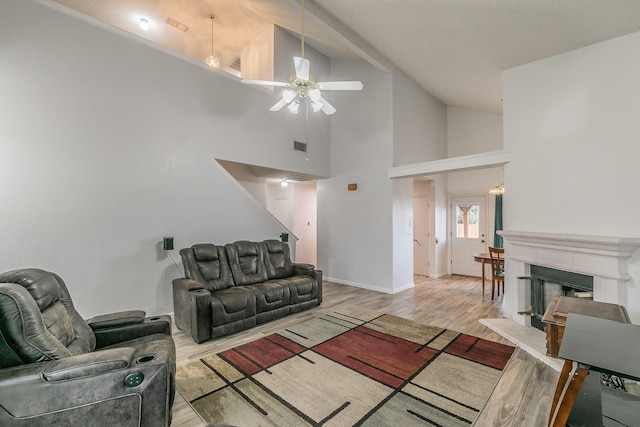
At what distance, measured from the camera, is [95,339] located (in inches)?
80.0

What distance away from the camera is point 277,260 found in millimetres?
4473

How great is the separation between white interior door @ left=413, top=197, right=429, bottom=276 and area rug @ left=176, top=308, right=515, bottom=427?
3.54 metres

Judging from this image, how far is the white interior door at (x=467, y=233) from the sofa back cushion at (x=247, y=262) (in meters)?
4.93

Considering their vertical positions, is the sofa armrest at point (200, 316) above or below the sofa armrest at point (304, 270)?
below

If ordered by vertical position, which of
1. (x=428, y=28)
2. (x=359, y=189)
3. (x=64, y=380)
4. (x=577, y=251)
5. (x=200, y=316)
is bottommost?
(x=200, y=316)

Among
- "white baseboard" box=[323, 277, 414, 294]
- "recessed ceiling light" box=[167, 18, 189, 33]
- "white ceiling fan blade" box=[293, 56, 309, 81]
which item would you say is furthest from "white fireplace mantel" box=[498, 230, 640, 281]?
"recessed ceiling light" box=[167, 18, 189, 33]

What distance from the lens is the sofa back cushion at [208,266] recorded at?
361 cm

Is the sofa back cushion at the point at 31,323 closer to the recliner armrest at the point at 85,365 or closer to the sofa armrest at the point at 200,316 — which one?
the recliner armrest at the point at 85,365

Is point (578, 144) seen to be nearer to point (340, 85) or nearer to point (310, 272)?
point (340, 85)

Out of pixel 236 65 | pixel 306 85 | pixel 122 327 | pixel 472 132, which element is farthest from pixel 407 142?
pixel 122 327

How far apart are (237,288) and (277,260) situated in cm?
95

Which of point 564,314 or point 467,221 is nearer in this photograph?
point 564,314

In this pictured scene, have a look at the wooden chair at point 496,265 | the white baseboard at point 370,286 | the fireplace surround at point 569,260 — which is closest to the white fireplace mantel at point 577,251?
the fireplace surround at point 569,260

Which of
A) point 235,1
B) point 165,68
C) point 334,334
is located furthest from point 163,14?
point 334,334
